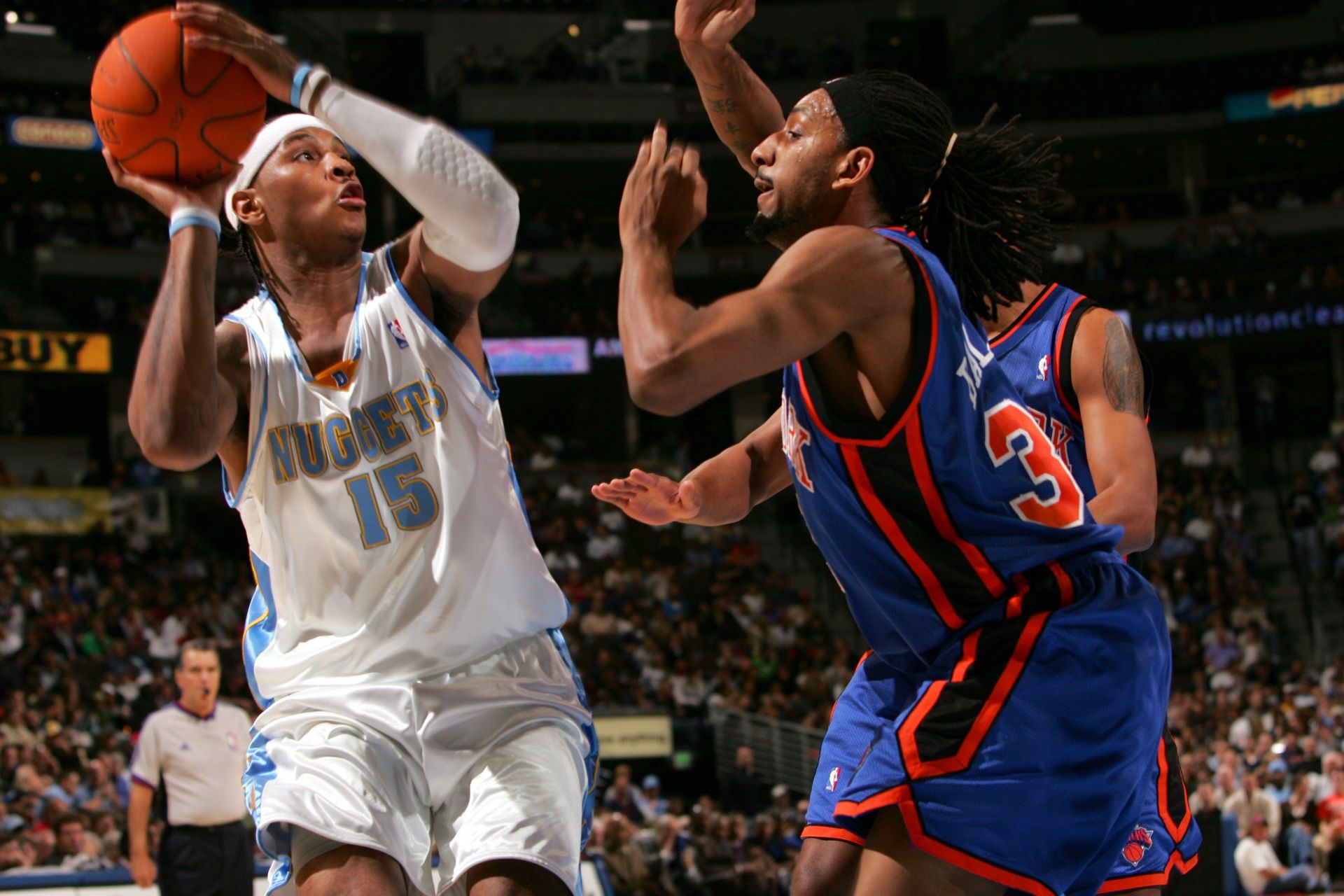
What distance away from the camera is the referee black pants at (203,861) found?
7.01 metres

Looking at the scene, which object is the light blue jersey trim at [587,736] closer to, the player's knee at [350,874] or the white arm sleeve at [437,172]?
the player's knee at [350,874]

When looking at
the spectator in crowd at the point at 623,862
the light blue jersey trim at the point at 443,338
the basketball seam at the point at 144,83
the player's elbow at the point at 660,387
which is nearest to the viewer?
the player's elbow at the point at 660,387

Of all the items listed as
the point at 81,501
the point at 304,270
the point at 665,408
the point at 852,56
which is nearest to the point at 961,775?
the point at 665,408

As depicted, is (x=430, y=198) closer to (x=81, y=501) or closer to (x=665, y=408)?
(x=665, y=408)

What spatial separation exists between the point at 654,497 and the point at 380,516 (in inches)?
26.2

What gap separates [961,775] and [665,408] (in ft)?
3.00

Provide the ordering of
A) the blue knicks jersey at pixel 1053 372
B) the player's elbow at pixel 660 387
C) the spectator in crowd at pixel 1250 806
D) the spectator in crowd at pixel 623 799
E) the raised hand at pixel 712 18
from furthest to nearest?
the spectator in crowd at pixel 623 799, the spectator in crowd at pixel 1250 806, the blue knicks jersey at pixel 1053 372, the raised hand at pixel 712 18, the player's elbow at pixel 660 387

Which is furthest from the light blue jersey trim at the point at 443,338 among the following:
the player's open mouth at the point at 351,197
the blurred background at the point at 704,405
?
the blurred background at the point at 704,405

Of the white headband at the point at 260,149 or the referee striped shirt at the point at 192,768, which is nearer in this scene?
the white headband at the point at 260,149

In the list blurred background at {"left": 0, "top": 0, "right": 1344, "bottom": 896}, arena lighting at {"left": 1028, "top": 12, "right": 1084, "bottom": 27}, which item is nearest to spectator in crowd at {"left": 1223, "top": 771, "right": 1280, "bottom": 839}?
blurred background at {"left": 0, "top": 0, "right": 1344, "bottom": 896}

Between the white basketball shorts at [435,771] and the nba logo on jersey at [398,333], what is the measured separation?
2.57ft

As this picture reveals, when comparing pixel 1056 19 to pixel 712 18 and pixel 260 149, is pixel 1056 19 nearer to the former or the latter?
pixel 712 18

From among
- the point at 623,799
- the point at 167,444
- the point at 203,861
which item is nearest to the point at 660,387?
the point at 167,444

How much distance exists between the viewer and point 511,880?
287cm
